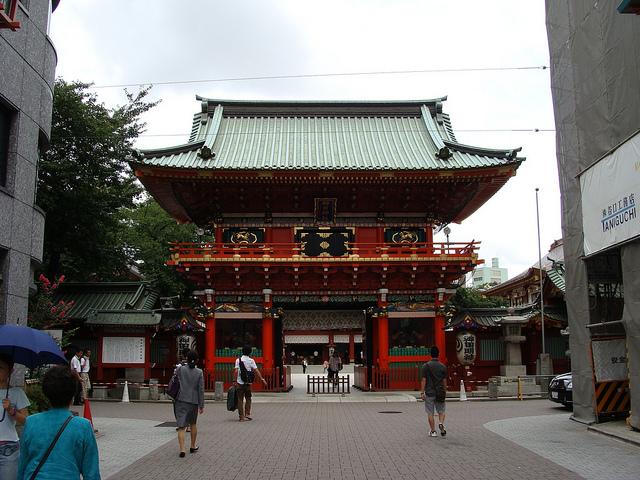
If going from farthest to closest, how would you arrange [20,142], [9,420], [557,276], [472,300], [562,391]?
[472,300]
[557,276]
[562,391]
[20,142]
[9,420]

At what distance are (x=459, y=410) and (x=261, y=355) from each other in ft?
29.7

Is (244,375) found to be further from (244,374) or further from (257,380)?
(257,380)

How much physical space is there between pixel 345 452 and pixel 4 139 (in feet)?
30.4

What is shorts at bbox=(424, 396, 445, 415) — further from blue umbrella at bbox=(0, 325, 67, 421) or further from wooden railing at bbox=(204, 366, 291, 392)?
wooden railing at bbox=(204, 366, 291, 392)

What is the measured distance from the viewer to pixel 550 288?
88.5 ft

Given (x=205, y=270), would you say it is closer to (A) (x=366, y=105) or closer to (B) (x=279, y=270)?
(B) (x=279, y=270)

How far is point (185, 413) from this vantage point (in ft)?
36.0

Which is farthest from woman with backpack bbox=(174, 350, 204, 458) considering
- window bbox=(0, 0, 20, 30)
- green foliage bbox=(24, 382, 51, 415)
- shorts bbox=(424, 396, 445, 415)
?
window bbox=(0, 0, 20, 30)

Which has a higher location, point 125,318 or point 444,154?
point 444,154

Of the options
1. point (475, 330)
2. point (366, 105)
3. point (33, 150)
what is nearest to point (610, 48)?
point (33, 150)

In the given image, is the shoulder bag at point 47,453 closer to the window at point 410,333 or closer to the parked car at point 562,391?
the parked car at point 562,391

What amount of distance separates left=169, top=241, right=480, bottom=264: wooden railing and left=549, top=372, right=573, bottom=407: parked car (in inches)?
295

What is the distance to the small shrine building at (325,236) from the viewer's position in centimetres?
2444

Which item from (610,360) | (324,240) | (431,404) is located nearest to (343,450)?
(431,404)
